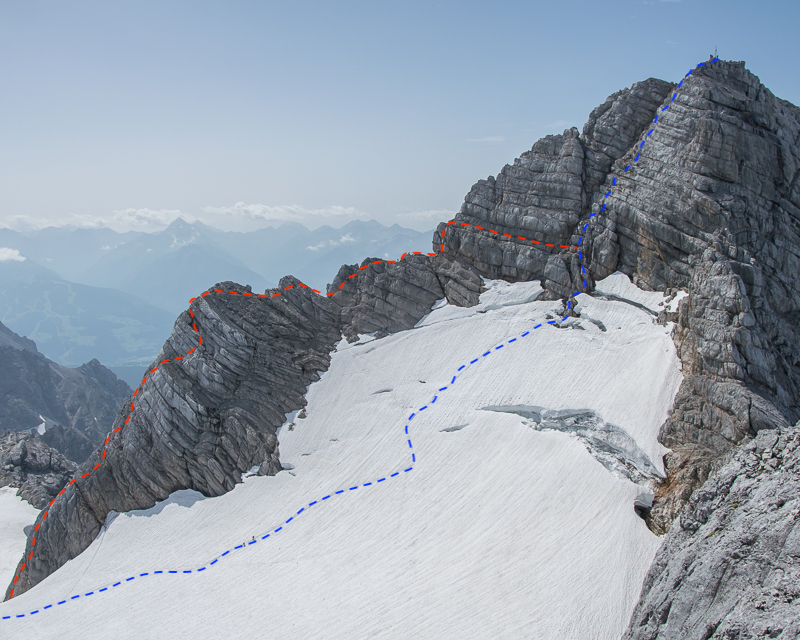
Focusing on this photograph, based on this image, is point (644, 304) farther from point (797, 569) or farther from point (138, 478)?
point (138, 478)

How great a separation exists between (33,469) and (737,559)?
3002 inches

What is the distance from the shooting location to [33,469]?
A: 209ft

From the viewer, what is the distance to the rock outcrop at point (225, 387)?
40750 mm

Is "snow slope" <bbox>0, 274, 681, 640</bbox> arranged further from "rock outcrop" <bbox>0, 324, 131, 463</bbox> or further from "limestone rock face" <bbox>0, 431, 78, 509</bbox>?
"rock outcrop" <bbox>0, 324, 131, 463</bbox>

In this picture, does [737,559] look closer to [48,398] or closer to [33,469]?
[33,469]

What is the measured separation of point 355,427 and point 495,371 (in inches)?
483

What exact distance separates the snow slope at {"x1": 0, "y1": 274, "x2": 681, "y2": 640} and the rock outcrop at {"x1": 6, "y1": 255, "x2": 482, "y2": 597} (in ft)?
5.77

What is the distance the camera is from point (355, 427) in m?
40.7

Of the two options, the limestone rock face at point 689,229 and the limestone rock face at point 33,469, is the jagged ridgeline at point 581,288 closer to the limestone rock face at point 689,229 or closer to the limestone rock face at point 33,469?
the limestone rock face at point 689,229

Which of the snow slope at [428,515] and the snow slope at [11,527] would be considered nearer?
the snow slope at [428,515]

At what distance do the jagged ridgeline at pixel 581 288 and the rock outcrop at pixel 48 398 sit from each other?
332ft

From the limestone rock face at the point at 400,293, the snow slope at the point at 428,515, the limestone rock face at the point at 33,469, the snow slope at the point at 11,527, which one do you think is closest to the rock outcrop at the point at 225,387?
the limestone rock face at the point at 400,293

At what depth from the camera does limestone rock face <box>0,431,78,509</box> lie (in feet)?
189

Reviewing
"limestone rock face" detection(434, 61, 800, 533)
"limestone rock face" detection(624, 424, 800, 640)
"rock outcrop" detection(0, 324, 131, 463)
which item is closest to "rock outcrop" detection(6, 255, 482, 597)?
"limestone rock face" detection(434, 61, 800, 533)
